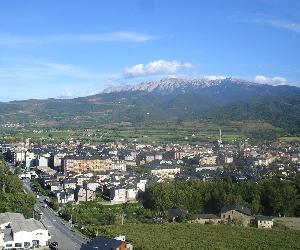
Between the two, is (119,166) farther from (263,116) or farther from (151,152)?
(263,116)

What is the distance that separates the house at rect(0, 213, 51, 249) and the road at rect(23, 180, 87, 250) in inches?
20.9

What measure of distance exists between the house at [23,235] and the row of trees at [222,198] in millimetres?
5805

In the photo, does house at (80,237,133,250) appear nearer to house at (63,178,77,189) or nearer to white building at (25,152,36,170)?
house at (63,178,77,189)

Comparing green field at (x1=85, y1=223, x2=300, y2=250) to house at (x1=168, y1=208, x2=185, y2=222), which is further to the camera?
house at (x1=168, y1=208, x2=185, y2=222)

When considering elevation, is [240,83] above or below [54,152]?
above

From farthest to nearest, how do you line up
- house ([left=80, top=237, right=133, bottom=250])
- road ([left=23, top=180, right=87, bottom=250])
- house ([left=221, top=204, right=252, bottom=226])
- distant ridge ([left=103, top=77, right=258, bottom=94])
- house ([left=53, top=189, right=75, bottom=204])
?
1. distant ridge ([left=103, top=77, right=258, bottom=94])
2. house ([left=53, top=189, right=75, bottom=204])
3. house ([left=221, top=204, right=252, bottom=226])
4. road ([left=23, top=180, right=87, bottom=250])
5. house ([left=80, top=237, right=133, bottom=250])

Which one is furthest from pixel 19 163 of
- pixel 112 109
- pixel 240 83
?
pixel 240 83

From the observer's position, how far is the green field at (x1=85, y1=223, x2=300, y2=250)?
45.6 feet

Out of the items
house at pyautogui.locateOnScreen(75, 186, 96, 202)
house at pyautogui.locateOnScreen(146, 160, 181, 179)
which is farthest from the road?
house at pyautogui.locateOnScreen(146, 160, 181, 179)

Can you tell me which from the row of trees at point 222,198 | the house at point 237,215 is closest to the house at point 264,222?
the house at point 237,215

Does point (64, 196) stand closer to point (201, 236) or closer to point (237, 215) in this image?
point (237, 215)

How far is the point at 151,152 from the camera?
37.4m

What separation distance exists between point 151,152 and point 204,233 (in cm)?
2188

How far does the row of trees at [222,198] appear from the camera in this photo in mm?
19203
